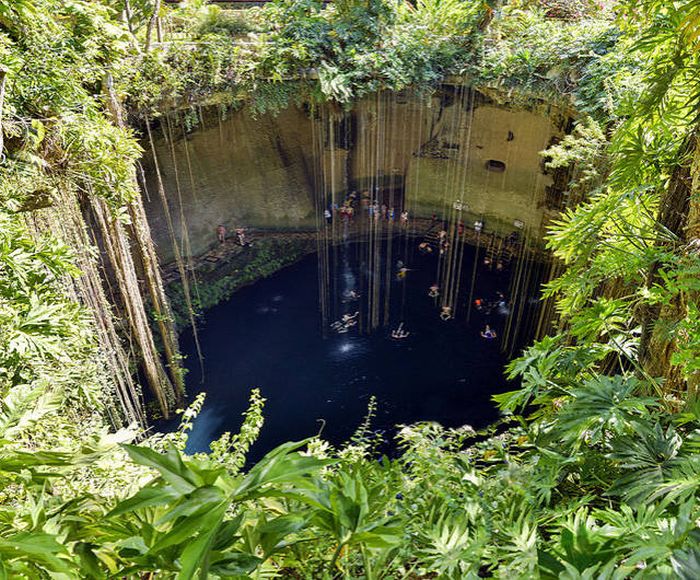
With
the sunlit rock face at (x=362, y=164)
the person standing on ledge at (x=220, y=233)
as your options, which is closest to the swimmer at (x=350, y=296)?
the sunlit rock face at (x=362, y=164)

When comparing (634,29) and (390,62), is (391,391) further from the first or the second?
(634,29)

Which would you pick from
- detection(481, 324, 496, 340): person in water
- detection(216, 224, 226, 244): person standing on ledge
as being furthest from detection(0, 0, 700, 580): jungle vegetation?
detection(216, 224, 226, 244): person standing on ledge

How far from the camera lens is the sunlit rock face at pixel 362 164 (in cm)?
791

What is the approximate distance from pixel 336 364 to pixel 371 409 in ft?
9.56

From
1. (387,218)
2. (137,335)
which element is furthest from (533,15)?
(137,335)

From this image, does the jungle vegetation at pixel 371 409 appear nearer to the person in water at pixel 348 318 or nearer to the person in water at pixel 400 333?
the person in water at pixel 348 318

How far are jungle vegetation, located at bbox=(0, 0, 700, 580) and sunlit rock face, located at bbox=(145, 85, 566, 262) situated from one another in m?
1.59

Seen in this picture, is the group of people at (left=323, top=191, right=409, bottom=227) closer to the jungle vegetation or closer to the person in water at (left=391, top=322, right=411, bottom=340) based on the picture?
the person in water at (left=391, top=322, right=411, bottom=340)

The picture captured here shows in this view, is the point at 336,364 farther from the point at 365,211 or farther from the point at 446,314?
the point at 365,211

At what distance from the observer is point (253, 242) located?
28.6ft

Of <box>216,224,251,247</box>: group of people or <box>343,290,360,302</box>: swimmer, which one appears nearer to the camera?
<box>343,290,360,302</box>: swimmer

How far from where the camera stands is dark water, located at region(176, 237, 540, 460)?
5.84 metres

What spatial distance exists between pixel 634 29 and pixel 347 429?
15.2 feet

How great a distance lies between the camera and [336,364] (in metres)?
6.64
